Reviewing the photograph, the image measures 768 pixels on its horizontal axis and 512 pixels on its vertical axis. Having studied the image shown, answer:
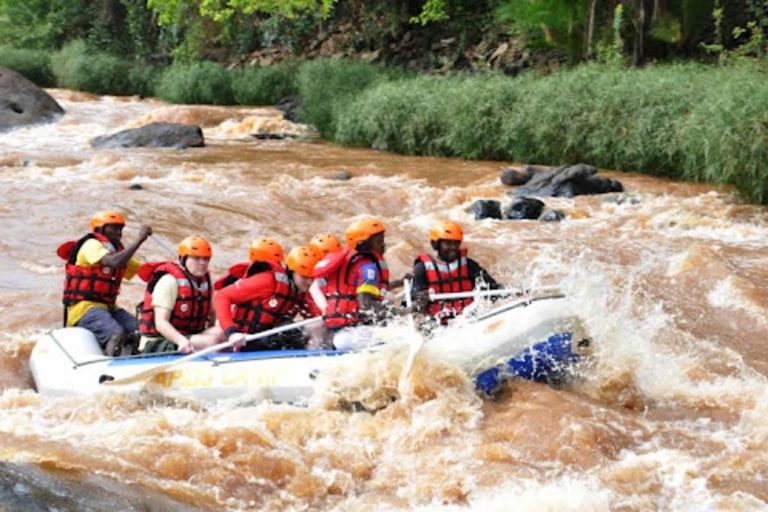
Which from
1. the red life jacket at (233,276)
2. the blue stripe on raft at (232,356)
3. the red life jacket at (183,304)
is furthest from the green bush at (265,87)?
the blue stripe on raft at (232,356)

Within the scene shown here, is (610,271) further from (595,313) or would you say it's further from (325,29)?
(325,29)

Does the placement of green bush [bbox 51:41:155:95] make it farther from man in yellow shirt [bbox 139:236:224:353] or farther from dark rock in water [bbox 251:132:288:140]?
man in yellow shirt [bbox 139:236:224:353]

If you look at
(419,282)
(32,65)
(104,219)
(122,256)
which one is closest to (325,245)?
(419,282)

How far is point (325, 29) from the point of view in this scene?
92.0 feet

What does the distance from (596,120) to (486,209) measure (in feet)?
9.30

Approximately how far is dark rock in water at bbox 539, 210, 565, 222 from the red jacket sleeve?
576 cm

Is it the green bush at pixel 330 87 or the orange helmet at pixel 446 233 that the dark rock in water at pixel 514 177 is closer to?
the green bush at pixel 330 87

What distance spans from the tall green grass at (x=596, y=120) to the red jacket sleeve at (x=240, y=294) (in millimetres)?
6432

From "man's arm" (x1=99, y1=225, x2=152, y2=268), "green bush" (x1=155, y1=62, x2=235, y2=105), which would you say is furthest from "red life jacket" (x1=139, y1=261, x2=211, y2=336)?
"green bush" (x1=155, y1=62, x2=235, y2=105)

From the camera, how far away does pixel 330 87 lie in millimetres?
18547

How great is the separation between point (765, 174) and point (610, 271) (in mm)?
2602

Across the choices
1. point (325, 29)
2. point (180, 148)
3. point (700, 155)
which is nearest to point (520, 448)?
point (700, 155)

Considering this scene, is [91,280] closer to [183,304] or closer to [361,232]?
[183,304]

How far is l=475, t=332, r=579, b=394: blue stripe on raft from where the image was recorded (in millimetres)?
5438
